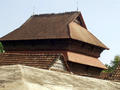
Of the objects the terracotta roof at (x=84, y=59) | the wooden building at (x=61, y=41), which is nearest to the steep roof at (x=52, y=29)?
the wooden building at (x=61, y=41)

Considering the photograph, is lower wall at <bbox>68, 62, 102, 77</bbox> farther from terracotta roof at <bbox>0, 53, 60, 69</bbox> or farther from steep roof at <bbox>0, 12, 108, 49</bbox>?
terracotta roof at <bbox>0, 53, 60, 69</bbox>

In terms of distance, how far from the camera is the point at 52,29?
2414 centimetres

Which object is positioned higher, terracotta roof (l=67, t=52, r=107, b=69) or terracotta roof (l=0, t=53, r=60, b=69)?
terracotta roof (l=0, t=53, r=60, b=69)

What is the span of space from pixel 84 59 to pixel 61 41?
316 cm

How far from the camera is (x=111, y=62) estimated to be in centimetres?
6266

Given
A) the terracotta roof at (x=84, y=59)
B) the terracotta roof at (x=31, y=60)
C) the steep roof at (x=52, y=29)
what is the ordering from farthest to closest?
the steep roof at (x=52, y=29) < the terracotta roof at (x=84, y=59) < the terracotta roof at (x=31, y=60)

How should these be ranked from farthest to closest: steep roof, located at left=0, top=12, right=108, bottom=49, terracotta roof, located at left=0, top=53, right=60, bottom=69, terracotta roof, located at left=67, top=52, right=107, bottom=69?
steep roof, located at left=0, top=12, right=108, bottom=49, terracotta roof, located at left=67, top=52, right=107, bottom=69, terracotta roof, located at left=0, top=53, right=60, bottom=69

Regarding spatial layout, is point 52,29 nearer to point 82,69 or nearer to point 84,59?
point 84,59

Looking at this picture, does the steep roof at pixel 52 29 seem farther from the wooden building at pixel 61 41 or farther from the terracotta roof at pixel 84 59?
the terracotta roof at pixel 84 59

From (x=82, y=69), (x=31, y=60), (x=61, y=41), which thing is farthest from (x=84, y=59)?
(x=31, y=60)

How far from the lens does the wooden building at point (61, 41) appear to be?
2278 centimetres

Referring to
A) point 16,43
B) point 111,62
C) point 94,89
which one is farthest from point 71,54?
point 111,62

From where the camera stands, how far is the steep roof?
23125mm

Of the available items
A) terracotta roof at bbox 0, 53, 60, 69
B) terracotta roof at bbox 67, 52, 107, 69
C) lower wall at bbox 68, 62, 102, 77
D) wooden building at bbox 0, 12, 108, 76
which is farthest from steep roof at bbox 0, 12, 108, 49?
terracotta roof at bbox 0, 53, 60, 69
